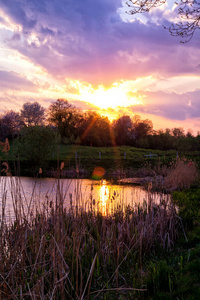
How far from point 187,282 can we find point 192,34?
634 cm

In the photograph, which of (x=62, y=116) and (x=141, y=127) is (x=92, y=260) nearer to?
(x=62, y=116)

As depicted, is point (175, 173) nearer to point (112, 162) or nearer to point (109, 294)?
point (109, 294)

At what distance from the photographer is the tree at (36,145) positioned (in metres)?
28.4

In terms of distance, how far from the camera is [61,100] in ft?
224

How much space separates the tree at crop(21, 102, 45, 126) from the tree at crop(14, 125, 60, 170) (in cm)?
3076

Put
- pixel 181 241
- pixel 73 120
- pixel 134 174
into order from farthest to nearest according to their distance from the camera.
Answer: pixel 73 120 < pixel 134 174 < pixel 181 241

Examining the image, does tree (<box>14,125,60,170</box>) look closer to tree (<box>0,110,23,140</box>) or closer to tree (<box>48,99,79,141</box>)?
tree (<box>0,110,23,140</box>)

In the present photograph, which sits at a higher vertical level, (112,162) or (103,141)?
(103,141)

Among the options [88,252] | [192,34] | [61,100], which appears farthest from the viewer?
[61,100]

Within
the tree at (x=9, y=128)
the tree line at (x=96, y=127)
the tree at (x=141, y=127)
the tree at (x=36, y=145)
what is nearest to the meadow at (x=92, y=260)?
the tree at (x=9, y=128)

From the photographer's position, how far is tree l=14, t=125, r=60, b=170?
2838 cm

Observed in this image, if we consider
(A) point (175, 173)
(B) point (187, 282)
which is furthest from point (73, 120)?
(B) point (187, 282)

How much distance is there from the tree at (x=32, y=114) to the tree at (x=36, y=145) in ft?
101

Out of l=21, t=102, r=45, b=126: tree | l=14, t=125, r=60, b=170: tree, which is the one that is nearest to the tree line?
l=21, t=102, r=45, b=126: tree
